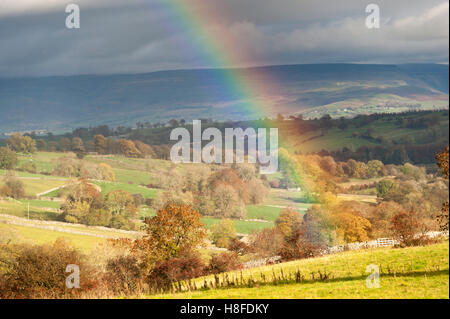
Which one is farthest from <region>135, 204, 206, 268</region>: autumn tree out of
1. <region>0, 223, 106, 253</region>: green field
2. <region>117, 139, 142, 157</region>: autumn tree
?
<region>117, 139, 142, 157</region>: autumn tree

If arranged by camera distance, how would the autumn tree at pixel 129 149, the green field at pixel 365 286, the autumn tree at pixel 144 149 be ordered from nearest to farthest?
1. the green field at pixel 365 286
2. the autumn tree at pixel 129 149
3. the autumn tree at pixel 144 149

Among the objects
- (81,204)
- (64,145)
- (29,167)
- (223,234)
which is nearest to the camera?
(223,234)

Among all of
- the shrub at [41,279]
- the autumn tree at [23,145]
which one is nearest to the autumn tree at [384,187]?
the shrub at [41,279]

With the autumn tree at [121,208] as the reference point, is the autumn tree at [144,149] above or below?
above

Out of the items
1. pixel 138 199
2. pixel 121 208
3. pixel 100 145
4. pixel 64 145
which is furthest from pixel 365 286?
pixel 64 145

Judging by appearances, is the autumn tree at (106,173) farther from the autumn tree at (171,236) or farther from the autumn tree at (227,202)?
the autumn tree at (171,236)

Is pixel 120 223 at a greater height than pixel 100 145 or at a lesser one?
lesser

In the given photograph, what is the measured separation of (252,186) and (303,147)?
54930 mm

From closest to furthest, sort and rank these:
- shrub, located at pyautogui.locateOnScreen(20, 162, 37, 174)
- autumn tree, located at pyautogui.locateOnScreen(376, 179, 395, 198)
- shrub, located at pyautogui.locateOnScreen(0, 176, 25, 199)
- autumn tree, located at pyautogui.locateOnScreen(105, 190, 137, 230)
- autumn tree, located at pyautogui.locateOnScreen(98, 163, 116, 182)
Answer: autumn tree, located at pyautogui.locateOnScreen(105, 190, 137, 230)
shrub, located at pyautogui.locateOnScreen(0, 176, 25, 199)
autumn tree, located at pyautogui.locateOnScreen(376, 179, 395, 198)
autumn tree, located at pyautogui.locateOnScreen(98, 163, 116, 182)
shrub, located at pyautogui.locateOnScreen(20, 162, 37, 174)

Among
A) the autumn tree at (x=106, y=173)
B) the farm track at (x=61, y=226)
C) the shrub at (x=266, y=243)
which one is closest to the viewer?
the shrub at (x=266, y=243)

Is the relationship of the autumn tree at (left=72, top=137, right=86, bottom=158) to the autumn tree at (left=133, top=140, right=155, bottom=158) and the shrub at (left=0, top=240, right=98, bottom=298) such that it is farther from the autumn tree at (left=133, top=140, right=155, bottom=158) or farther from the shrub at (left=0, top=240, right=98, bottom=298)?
the shrub at (left=0, top=240, right=98, bottom=298)

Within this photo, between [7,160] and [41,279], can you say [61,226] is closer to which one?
[41,279]

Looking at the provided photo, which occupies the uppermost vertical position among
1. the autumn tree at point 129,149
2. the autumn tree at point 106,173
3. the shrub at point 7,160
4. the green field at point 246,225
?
the autumn tree at point 129,149

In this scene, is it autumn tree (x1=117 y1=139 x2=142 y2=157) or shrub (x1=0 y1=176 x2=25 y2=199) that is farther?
autumn tree (x1=117 y1=139 x2=142 y2=157)
